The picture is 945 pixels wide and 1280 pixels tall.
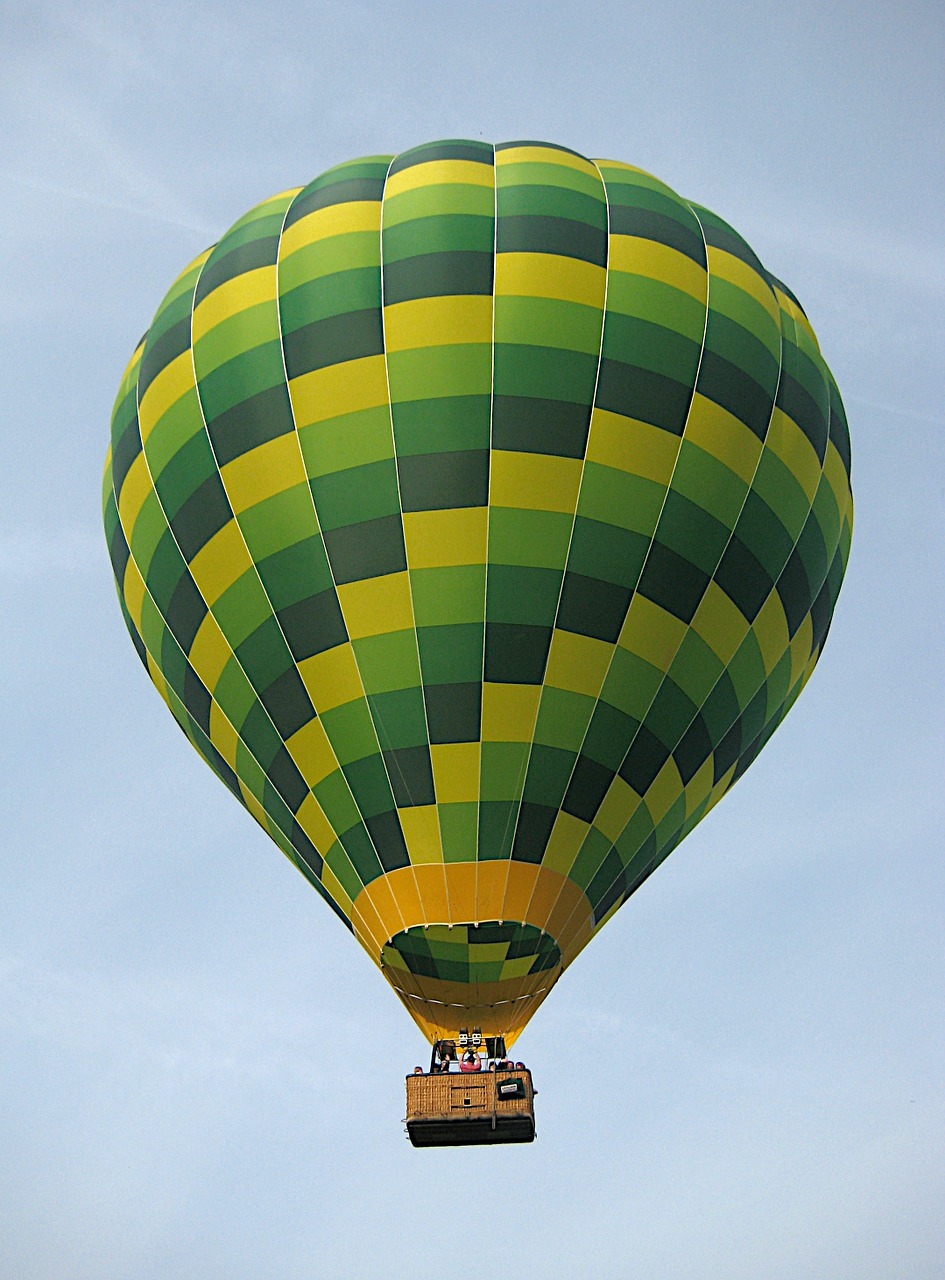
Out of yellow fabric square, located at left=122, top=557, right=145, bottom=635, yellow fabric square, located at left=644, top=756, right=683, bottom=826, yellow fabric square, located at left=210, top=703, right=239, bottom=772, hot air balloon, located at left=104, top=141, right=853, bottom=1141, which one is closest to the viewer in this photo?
hot air balloon, located at left=104, top=141, right=853, bottom=1141

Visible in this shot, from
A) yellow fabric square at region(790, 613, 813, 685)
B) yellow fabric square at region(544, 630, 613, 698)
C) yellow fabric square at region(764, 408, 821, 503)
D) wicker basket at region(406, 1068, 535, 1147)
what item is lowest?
wicker basket at region(406, 1068, 535, 1147)

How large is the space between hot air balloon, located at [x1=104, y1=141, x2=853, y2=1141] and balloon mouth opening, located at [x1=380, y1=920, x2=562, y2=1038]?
0.02 m

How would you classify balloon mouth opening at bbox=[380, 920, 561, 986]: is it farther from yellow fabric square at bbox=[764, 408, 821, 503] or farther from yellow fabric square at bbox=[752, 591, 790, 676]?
yellow fabric square at bbox=[764, 408, 821, 503]

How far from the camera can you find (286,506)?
1106cm

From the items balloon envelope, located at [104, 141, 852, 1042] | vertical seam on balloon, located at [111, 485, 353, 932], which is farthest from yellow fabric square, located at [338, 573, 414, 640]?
vertical seam on balloon, located at [111, 485, 353, 932]

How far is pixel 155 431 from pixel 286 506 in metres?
1.73

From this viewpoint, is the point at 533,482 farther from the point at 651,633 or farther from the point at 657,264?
the point at 657,264

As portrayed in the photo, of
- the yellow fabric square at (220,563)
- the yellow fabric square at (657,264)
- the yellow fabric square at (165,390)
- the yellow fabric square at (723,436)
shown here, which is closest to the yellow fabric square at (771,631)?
the yellow fabric square at (723,436)

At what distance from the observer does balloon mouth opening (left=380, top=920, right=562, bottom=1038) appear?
10578 mm

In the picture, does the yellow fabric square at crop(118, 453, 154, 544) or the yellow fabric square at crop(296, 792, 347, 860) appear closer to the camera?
the yellow fabric square at crop(296, 792, 347, 860)

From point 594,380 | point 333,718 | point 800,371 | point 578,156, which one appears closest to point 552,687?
point 333,718

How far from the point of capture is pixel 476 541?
1071cm

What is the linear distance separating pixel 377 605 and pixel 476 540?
89 centimetres

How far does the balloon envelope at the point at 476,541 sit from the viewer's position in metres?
10.7
